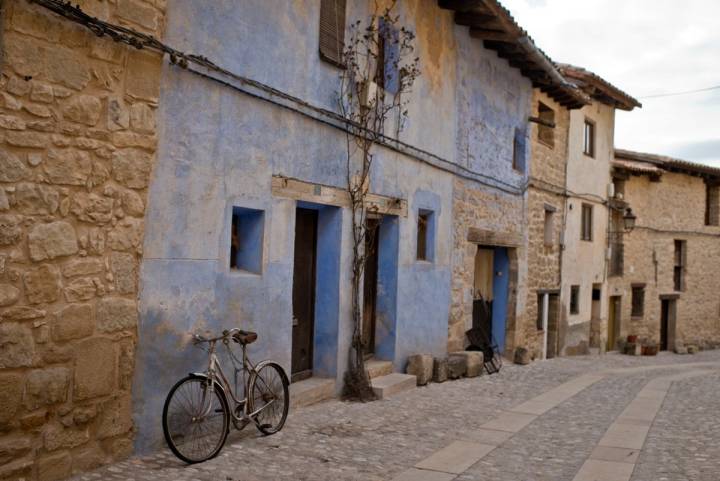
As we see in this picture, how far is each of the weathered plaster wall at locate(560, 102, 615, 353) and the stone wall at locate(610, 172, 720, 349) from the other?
2.91 m

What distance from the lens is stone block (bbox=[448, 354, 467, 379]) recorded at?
405 inches

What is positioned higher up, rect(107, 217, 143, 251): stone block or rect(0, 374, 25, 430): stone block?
rect(107, 217, 143, 251): stone block

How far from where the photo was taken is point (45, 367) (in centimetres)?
452

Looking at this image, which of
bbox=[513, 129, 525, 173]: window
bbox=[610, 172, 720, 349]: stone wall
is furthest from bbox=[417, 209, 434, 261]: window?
bbox=[610, 172, 720, 349]: stone wall

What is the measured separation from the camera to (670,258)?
24766mm

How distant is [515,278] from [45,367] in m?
10.8

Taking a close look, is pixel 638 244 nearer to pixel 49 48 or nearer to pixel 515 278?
pixel 515 278

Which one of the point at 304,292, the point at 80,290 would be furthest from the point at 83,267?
the point at 304,292

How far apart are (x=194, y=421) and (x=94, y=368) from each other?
83 cm

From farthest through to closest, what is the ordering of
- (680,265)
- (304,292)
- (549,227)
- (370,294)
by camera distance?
1. (680,265)
2. (549,227)
3. (370,294)
4. (304,292)

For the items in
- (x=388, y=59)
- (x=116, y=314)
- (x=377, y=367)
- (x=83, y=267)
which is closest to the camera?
(x=83, y=267)

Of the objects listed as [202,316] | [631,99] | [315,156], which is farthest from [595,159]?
[202,316]

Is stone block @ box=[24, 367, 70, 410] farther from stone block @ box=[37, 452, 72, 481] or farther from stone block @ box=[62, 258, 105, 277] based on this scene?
stone block @ box=[62, 258, 105, 277]

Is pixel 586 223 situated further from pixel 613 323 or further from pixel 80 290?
pixel 80 290
